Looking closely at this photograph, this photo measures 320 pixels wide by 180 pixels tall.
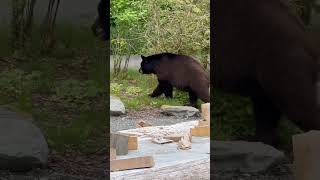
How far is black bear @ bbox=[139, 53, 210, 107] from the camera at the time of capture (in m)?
10.5

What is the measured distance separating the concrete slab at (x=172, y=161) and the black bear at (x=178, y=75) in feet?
11.0

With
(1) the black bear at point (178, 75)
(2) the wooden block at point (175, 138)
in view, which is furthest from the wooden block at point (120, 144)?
(1) the black bear at point (178, 75)

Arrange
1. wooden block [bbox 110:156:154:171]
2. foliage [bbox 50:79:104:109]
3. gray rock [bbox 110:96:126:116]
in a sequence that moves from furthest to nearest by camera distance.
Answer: gray rock [bbox 110:96:126:116] → wooden block [bbox 110:156:154:171] → foliage [bbox 50:79:104:109]

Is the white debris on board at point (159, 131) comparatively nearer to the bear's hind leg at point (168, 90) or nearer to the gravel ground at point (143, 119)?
the gravel ground at point (143, 119)

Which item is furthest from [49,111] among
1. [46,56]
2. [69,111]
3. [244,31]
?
[244,31]

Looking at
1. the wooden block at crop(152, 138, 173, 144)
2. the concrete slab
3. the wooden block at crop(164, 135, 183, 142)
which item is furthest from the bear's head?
the wooden block at crop(152, 138, 173, 144)

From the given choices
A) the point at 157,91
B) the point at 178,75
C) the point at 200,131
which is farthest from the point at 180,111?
the point at 200,131

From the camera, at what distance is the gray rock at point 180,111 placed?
33.7 feet

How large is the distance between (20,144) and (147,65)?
810 cm

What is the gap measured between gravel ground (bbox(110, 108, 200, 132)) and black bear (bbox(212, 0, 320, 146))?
18.9ft

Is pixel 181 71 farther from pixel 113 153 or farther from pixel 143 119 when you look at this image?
pixel 113 153

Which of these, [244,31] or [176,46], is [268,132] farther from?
[176,46]

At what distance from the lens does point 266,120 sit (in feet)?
11.4

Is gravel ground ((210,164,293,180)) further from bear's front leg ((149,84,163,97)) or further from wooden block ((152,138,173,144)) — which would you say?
bear's front leg ((149,84,163,97))
